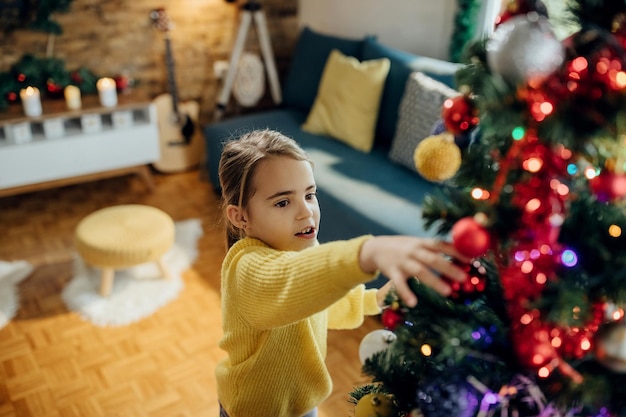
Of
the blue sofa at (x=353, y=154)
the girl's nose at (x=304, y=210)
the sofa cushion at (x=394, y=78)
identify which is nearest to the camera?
the girl's nose at (x=304, y=210)

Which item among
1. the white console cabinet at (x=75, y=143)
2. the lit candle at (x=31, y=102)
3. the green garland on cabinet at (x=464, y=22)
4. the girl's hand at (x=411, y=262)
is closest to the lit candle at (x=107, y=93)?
the white console cabinet at (x=75, y=143)

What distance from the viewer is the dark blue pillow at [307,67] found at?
3.49 m

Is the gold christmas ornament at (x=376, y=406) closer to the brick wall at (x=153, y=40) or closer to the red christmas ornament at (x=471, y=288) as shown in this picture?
the red christmas ornament at (x=471, y=288)

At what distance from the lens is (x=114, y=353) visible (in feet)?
7.53

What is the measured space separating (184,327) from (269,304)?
168 centimetres

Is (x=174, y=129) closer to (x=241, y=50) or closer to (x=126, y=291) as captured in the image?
(x=241, y=50)

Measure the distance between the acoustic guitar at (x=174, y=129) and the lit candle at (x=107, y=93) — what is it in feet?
1.25

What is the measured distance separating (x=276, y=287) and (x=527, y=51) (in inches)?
17.3

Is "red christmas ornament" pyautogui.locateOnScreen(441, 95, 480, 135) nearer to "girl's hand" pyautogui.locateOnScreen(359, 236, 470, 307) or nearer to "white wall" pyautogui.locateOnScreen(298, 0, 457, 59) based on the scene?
"girl's hand" pyautogui.locateOnScreen(359, 236, 470, 307)

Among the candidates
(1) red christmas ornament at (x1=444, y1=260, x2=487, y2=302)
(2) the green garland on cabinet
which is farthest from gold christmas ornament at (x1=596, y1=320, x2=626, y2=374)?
(2) the green garland on cabinet

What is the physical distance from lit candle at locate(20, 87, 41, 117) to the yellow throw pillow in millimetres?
1391

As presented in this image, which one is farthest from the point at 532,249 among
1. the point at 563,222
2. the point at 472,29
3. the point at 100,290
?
the point at 472,29

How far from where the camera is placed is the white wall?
321cm

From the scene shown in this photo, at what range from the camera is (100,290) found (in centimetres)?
262
